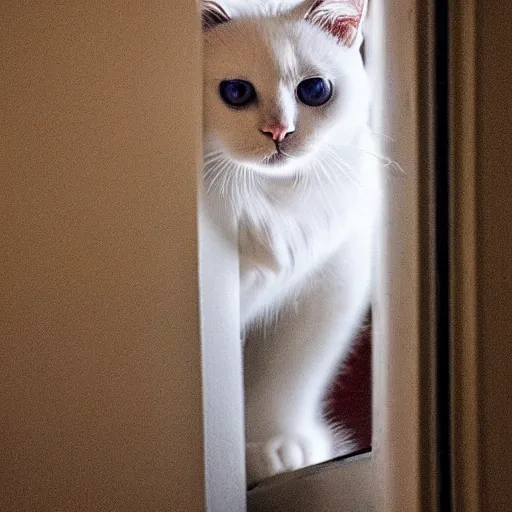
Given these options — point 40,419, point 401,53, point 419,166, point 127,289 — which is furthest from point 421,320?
point 40,419

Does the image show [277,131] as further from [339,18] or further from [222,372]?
[222,372]

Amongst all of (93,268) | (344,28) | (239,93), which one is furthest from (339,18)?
(93,268)

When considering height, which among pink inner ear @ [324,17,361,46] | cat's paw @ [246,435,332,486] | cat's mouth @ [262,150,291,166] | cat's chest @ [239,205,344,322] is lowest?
cat's paw @ [246,435,332,486]

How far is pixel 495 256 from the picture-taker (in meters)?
0.51

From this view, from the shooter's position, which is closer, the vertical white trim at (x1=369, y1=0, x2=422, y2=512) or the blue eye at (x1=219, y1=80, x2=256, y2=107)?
the vertical white trim at (x1=369, y1=0, x2=422, y2=512)

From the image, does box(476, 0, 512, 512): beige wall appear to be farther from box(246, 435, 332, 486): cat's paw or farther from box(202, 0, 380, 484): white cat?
box(246, 435, 332, 486): cat's paw

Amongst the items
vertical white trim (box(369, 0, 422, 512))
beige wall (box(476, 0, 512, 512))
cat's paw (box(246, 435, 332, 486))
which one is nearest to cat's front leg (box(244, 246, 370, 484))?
cat's paw (box(246, 435, 332, 486))

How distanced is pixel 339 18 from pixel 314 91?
0.08 metres

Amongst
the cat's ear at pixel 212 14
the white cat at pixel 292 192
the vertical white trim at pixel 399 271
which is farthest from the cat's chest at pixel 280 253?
the cat's ear at pixel 212 14

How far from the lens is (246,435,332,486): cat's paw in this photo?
0.73m

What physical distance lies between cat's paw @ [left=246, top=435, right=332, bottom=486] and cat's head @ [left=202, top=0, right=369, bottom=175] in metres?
0.32

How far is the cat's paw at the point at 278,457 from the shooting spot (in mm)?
733

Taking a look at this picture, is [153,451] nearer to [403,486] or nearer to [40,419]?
[40,419]

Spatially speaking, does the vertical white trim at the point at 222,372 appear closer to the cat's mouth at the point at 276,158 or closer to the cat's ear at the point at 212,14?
the cat's mouth at the point at 276,158
